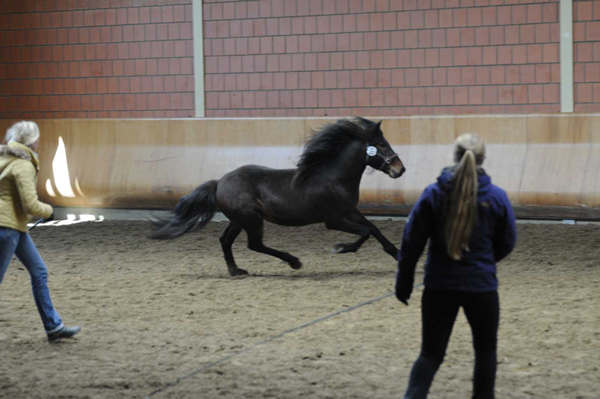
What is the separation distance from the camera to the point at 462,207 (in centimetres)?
459

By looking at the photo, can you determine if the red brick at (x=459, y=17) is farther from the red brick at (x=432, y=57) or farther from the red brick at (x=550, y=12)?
the red brick at (x=550, y=12)

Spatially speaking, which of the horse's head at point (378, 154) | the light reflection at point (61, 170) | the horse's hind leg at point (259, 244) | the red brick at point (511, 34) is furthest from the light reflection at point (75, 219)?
the red brick at point (511, 34)

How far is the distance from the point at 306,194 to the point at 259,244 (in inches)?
29.6

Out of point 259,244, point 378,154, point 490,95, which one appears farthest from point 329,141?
point 490,95

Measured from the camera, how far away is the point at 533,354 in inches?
255

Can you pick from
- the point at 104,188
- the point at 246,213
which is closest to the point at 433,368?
the point at 246,213

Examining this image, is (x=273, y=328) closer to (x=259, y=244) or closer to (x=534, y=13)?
(x=259, y=244)

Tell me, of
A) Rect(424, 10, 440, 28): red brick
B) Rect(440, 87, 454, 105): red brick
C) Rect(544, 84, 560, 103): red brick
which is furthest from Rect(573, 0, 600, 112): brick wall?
Rect(424, 10, 440, 28): red brick

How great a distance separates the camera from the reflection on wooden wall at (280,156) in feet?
42.0

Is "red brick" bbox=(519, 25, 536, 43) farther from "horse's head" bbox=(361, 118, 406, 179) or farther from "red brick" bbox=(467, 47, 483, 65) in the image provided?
"horse's head" bbox=(361, 118, 406, 179)

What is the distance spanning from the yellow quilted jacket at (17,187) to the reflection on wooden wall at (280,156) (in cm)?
746

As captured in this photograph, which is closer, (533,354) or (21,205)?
(533,354)

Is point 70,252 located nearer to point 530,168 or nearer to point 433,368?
point 530,168

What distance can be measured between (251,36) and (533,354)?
9.98 metres
